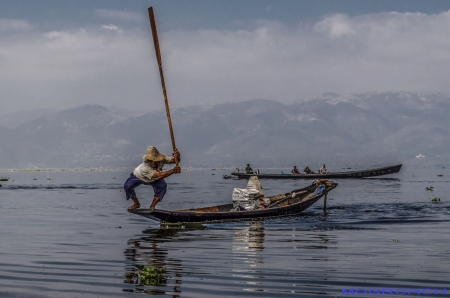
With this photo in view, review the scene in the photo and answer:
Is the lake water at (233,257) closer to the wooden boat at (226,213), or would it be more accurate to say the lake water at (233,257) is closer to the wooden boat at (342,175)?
the wooden boat at (226,213)

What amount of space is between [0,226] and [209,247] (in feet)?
42.9

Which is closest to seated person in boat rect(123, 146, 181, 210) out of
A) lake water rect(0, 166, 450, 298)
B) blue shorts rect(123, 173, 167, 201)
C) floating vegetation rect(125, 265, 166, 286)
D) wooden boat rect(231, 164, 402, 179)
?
blue shorts rect(123, 173, 167, 201)

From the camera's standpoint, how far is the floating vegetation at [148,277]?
629 inches

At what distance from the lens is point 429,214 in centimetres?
3869

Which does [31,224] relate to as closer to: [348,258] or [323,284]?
[348,258]

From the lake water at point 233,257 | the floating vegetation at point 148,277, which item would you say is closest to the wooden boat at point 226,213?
the lake water at point 233,257

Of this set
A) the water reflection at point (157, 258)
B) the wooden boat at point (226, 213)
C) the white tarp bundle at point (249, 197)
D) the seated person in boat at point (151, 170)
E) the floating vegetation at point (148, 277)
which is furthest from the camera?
the white tarp bundle at point (249, 197)

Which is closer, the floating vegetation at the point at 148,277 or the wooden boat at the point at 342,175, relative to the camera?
the floating vegetation at the point at 148,277

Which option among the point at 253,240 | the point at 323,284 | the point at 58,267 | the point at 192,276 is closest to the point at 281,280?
the point at 323,284

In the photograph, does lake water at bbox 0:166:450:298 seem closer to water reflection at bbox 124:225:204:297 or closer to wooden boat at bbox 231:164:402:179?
water reflection at bbox 124:225:204:297

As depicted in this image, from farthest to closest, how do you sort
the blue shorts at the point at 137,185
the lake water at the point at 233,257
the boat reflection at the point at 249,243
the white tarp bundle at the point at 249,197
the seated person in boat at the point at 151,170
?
the white tarp bundle at the point at 249,197 < the blue shorts at the point at 137,185 < the seated person in boat at the point at 151,170 < the boat reflection at the point at 249,243 < the lake water at the point at 233,257

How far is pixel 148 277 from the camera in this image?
642 inches

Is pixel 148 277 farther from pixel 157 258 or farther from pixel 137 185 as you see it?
pixel 137 185

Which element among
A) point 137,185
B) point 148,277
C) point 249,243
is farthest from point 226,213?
point 148,277
